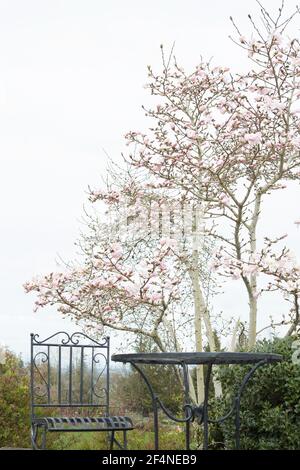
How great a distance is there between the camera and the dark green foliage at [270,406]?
15.0 feet

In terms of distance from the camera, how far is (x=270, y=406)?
4691mm

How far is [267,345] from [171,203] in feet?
8.02

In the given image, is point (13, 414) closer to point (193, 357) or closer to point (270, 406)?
point (270, 406)

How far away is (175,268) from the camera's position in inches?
275

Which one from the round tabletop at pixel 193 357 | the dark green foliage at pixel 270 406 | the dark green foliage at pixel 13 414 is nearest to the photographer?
the round tabletop at pixel 193 357

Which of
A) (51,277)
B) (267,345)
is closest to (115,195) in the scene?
(51,277)

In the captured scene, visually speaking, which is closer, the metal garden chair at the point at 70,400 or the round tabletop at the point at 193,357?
the round tabletop at the point at 193,357

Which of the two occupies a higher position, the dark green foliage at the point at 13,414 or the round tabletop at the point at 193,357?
the round tabletop at the point at 193,357

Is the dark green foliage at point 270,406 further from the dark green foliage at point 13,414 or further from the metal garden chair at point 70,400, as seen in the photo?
the dark green foliage at point 13,414

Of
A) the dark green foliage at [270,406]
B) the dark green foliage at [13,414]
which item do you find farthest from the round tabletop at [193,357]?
the dark green foliage at [13,414]

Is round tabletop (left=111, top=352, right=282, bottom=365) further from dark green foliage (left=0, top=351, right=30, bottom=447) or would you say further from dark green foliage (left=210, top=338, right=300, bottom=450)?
dark green foliage (left=0, top=351, right=30, bottom=447)

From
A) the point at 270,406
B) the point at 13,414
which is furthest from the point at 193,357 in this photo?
the point at 13,414

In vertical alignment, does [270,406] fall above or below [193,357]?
below
